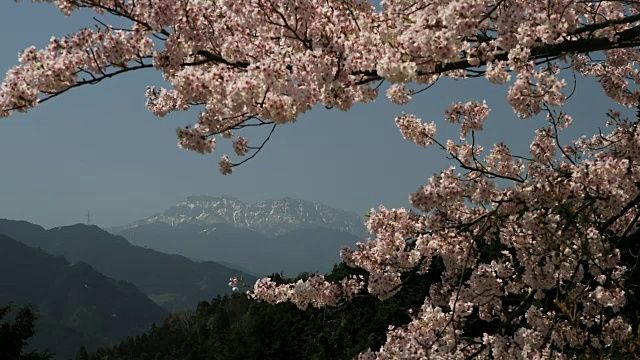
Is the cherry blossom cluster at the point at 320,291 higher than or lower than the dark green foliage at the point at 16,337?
higher

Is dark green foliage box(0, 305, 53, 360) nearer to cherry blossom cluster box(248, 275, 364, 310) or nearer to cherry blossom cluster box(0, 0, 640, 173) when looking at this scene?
cherry blossom cluster box(248, 275, 364, 310)

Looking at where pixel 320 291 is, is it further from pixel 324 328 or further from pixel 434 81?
pixel 324 328

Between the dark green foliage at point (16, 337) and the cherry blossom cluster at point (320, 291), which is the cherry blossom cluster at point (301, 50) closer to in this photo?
the cherry blossom cluster at point (320, 291)

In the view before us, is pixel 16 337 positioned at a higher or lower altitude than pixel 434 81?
lower

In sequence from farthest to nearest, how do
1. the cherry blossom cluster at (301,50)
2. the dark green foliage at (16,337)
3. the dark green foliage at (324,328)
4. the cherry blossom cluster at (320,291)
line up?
the dark green foliage at (16,337) → the dark green foliage at (324,328) → the cherry blossom cluster at (320,291) → the cherry blossom cluster at (301,50)

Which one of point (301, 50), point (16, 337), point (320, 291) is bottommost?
point (16, 337)

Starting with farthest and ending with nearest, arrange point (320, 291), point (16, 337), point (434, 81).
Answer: point (16, 337)
point (320, 291)
point (434, 81)

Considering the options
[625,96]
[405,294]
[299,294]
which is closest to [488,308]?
[299,294]

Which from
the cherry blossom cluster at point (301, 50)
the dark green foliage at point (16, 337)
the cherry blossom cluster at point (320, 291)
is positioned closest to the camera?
the cherry blossom cluster at point (301, 50)

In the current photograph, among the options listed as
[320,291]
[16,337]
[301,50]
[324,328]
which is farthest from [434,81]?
[16,337]

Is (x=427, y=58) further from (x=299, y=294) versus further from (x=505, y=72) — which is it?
(x=299, y=294)

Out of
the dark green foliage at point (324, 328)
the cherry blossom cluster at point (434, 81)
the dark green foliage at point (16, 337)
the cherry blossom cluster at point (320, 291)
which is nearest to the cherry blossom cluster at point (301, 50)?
the cherry blossom cluster at point (434, 81)

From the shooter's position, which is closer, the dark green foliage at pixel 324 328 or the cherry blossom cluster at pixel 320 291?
the cherry blossom cluster at pixel 320 291

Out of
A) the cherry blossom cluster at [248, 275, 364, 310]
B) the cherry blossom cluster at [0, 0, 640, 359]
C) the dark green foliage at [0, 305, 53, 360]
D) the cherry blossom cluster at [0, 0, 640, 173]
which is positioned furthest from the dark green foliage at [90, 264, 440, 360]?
the cherry blossom cluster at [0, 0, 640, 173]
